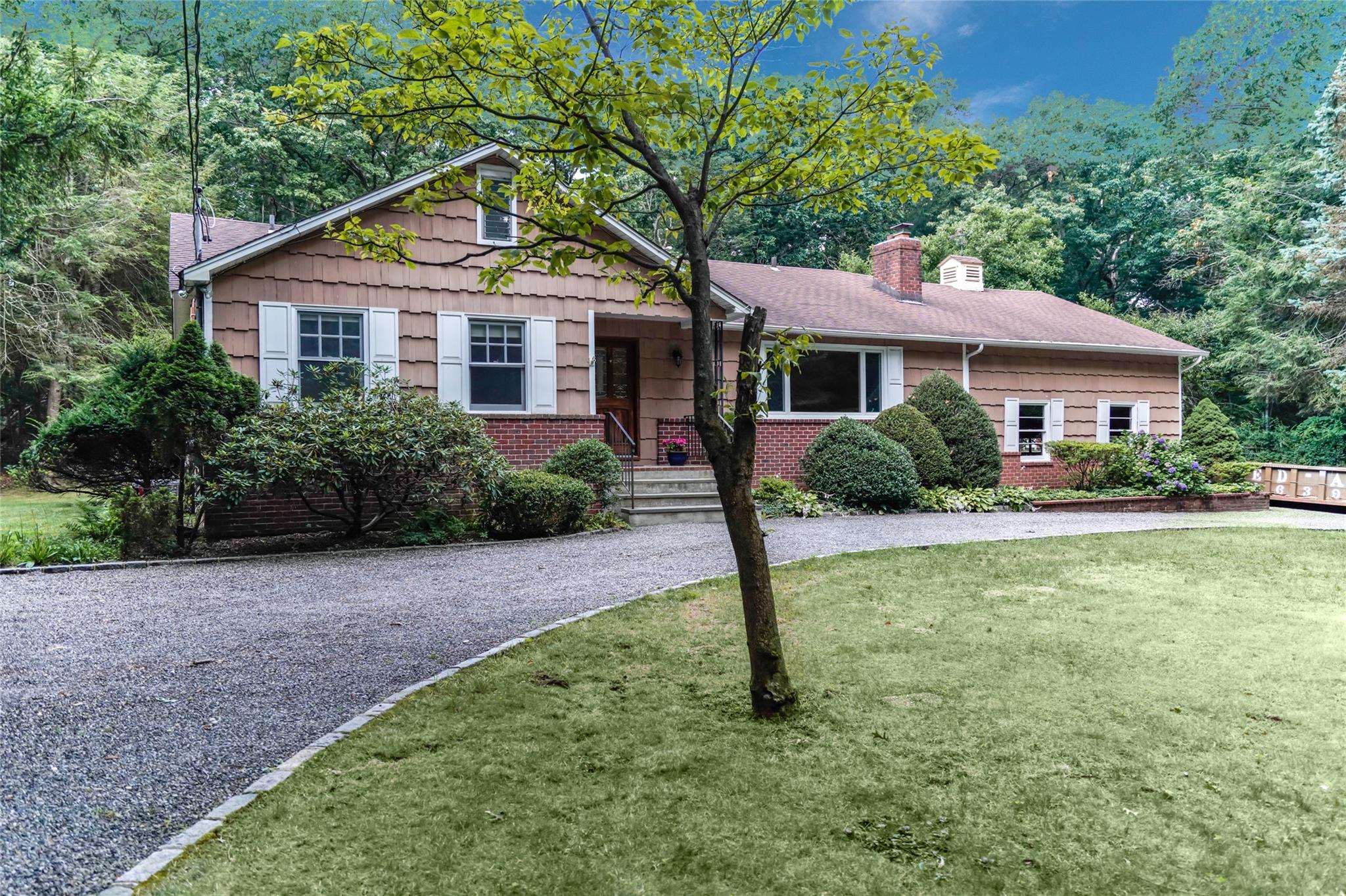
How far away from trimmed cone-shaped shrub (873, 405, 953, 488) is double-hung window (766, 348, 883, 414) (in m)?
1.56

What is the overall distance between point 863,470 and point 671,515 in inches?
125

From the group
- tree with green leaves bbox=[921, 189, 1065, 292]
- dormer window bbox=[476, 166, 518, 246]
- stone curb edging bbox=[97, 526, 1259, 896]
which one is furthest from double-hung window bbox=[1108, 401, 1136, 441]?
stone curb edging bbox=[97, 526, 1259, 896]

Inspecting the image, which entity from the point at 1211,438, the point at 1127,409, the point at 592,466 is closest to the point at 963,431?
the point at 1211,438

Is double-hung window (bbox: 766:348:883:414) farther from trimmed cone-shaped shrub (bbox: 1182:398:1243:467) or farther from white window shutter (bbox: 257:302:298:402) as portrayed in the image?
white window shutter (bbox: 257:302:298:402)

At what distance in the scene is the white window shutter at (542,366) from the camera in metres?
12.3

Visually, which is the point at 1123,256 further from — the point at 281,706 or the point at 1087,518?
the point at 281,706

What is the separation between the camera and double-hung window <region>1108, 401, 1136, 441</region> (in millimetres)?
18250

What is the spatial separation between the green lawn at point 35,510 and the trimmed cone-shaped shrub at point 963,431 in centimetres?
1255

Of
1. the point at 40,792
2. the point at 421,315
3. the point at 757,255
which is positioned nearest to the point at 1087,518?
the point at 421,315

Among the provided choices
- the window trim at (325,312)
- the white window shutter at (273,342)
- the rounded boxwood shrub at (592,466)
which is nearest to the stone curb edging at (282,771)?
the rounded boxwood shrub at (592,466)

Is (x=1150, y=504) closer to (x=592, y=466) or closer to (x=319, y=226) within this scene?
(x=592, y=466)

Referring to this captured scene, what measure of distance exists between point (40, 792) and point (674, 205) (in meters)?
3.58

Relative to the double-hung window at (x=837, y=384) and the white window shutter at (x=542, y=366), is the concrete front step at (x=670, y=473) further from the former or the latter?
the double-hung window at (x=837, y=384)

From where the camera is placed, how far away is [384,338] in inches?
457
